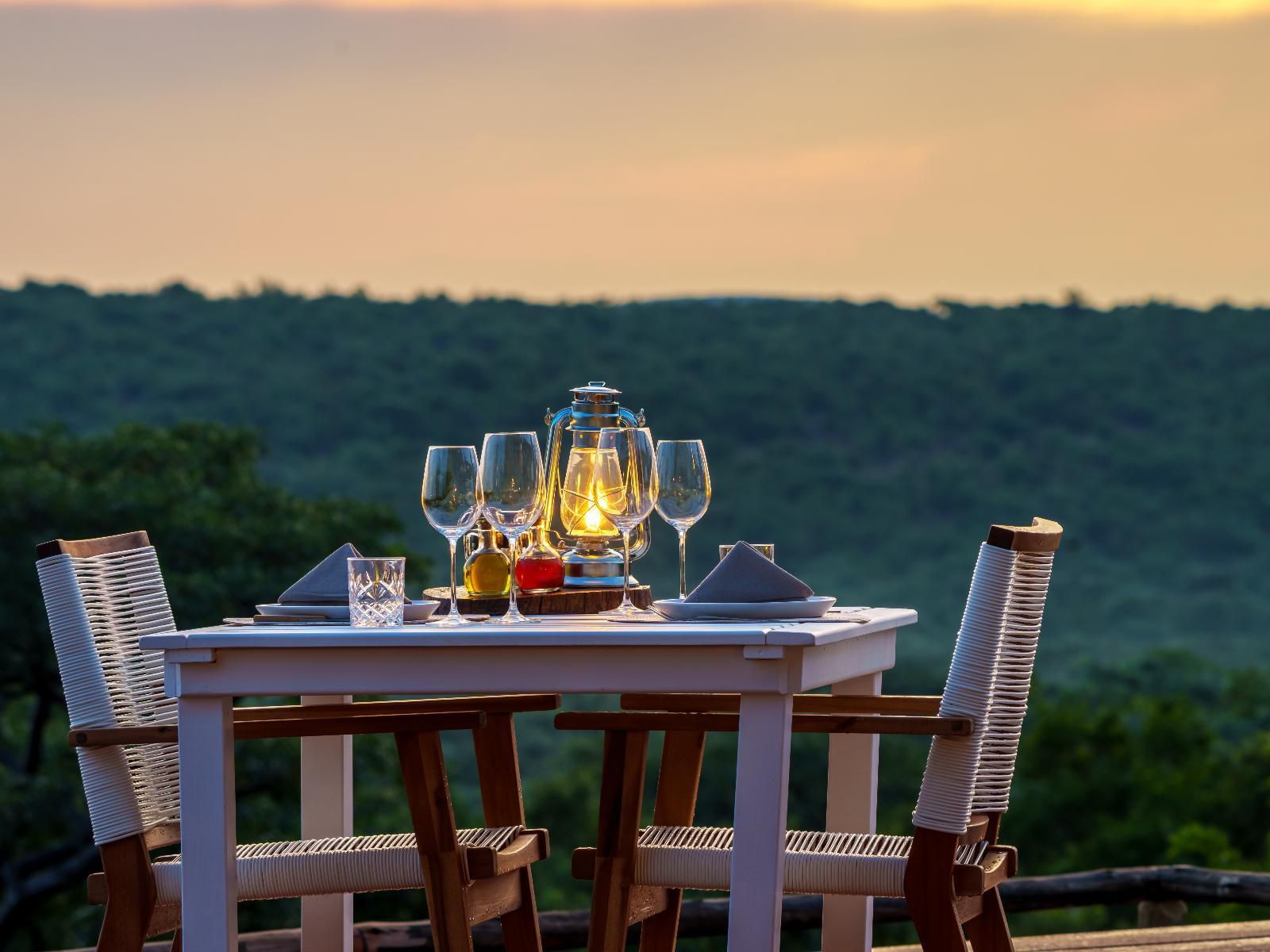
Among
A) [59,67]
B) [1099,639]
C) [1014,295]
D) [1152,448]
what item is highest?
[59,67]

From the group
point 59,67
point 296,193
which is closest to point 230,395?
point 296,193

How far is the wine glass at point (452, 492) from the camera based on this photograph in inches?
111

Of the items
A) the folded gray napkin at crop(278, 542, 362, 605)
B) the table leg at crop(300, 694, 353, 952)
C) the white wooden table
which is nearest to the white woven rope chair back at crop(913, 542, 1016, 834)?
the white wooden table

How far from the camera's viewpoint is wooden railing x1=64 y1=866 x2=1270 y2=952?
4.54 meters

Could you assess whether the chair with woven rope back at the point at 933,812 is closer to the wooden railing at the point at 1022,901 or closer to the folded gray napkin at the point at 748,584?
the folded gray napkin at the point at 748,584

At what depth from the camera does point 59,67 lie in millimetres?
14992

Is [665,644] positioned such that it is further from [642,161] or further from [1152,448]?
[1152,448]

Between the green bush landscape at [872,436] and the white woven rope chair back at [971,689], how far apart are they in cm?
1098

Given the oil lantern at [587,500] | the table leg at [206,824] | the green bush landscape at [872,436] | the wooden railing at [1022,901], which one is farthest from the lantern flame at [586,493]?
the green bush landscape at [872,436]

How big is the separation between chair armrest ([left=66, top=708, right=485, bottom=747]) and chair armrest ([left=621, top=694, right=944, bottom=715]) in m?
0.44

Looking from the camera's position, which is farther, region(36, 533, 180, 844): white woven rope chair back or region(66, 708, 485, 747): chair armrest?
region(36, 533, 180, 844): white woven rope chair back

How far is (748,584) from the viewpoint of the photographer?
2.82 metres

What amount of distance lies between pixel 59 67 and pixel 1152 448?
1194 centimetres

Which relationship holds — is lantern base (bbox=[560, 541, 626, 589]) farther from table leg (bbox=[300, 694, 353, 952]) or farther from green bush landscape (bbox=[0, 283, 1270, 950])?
green bush landscape (bbox=[0, 283, 1270, 950])
